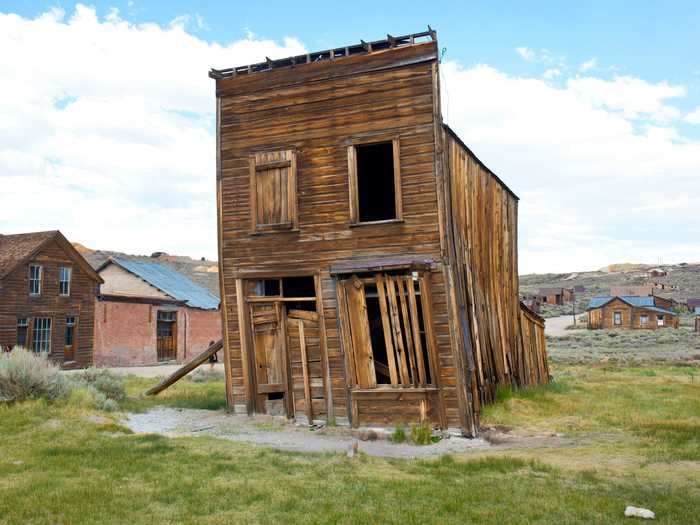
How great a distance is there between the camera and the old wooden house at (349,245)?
12852 millimetres

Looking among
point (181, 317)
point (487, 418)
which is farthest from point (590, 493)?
point (181, 317)

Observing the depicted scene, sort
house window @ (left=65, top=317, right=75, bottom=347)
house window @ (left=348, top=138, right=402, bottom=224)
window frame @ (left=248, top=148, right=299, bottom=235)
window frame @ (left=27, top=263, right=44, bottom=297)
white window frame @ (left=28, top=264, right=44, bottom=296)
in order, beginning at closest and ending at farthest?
window frame @ (left=248, top=148, right=299, bottom=235)
house window @ (left=348, top=138, right=402, bottom=224)
window frame @ (left=27, top=263, right=44, bottom=297)
white window frame @ (left=28, top=264, right=44, bottom=296)
house window @ (left=65, top=317, right=75, bottom=347)

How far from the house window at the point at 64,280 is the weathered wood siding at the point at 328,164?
21969 mm

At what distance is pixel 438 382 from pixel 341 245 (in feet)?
11.3

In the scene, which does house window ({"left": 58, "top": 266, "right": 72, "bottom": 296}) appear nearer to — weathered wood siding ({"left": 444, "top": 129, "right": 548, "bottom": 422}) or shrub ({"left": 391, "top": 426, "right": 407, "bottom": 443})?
weathered wood siding ({"left": 444, "top": 129, "right": 548, "bottom": 422})

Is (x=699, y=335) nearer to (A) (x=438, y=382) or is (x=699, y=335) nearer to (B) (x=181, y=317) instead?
(B) (x=181, y=317)

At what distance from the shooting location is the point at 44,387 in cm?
1473

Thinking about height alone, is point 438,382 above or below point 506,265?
below

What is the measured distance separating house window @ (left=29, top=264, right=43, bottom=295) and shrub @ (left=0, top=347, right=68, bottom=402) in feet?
59.9

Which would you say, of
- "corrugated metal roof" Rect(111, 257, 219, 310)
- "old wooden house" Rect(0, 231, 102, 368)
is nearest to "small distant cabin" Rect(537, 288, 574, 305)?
"corrugated metal roof" Rect(111, 257, 219, 310)

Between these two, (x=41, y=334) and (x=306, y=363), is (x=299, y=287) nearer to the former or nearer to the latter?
(x=306, y=363)

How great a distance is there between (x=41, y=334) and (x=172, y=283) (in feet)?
39.7

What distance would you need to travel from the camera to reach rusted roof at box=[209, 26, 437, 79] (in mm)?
13297

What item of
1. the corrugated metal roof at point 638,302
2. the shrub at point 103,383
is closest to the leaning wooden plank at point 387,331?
the shrub at point 103,383
